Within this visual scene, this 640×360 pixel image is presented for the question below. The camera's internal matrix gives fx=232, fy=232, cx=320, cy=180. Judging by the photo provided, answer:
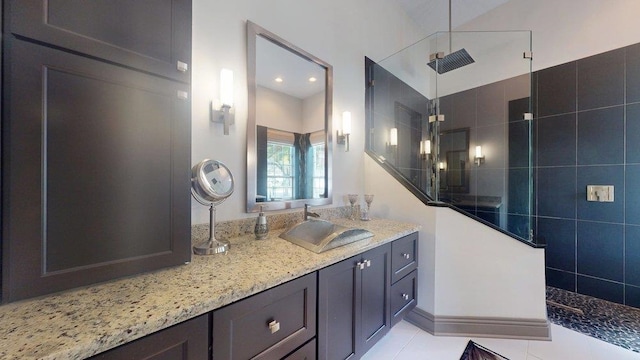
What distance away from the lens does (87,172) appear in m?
0.72

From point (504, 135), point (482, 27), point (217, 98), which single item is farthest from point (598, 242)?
point (217, 98)

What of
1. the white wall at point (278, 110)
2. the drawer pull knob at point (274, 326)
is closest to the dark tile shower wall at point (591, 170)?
the white wall at point (278, 110)

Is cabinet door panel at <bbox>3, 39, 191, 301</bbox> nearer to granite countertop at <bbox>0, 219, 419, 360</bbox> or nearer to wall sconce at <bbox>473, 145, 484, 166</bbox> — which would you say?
granite countertop at <bbox>0, 219, 419, 360</bbox>

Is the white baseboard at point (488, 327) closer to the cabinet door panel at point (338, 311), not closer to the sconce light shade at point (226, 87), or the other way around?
the cabinet door panel at point (338, 311)

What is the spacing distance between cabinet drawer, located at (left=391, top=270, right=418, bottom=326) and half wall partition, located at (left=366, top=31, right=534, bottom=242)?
0.88 metres

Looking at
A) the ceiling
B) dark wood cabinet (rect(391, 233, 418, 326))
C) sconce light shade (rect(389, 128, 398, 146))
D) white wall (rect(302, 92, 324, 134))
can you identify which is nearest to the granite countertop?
dark wood cabinet (rect(391, 233, 418, 326))

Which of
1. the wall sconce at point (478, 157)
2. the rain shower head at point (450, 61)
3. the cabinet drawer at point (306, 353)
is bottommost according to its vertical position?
the cabinet drawer at point (306, 353)

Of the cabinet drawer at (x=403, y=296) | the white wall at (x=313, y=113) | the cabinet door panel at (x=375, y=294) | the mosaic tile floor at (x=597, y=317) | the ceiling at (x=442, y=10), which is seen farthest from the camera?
the ceiling at (x=442, y=10)

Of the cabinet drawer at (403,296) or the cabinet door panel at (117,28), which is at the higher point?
the cabinet door panel at (117,28)

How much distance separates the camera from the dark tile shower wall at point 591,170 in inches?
79.8

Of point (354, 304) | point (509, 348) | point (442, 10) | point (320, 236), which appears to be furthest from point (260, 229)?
point (442, 10)

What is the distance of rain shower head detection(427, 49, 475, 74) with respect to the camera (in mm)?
2463

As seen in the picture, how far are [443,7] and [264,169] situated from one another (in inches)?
117

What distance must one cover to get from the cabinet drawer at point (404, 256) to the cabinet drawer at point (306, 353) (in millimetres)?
720
